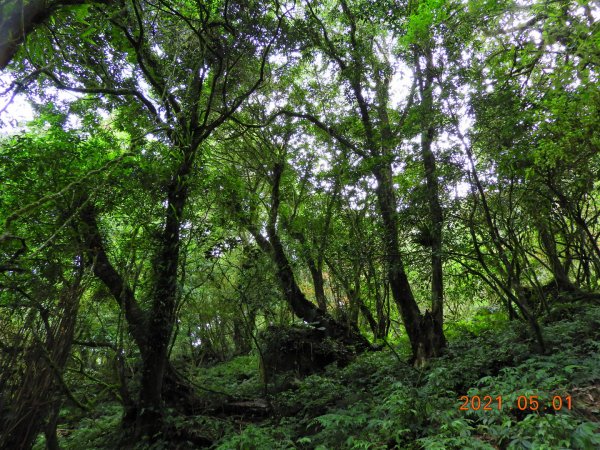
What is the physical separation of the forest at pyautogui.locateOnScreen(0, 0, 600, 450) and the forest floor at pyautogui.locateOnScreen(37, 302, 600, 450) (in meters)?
0.04

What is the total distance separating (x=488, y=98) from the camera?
5.58 meters

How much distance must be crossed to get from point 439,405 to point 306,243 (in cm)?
538

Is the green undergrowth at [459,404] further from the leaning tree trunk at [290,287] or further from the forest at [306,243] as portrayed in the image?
the leaning tree trunk at [290,287]

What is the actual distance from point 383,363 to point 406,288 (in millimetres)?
1641

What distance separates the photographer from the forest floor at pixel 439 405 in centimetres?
333

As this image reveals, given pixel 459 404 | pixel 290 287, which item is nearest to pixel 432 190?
pixel 459 404

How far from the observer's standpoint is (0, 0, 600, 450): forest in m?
3.49

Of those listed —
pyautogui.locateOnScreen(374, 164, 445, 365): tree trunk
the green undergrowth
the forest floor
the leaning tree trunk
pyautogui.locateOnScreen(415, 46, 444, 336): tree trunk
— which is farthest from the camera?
the leaning tree trunk

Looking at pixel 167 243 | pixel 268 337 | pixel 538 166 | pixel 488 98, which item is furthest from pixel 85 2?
pixel 268 337

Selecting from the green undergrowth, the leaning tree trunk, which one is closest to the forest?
the green undergrowth

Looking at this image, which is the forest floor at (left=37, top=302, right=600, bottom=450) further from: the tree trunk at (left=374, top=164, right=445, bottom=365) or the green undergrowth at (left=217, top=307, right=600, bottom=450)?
the tree trunk at (left=374, top=164, right=445, bottom=365)

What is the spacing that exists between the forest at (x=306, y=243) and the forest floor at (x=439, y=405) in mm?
37

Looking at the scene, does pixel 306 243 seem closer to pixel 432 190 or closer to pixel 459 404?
pixel 432 190
